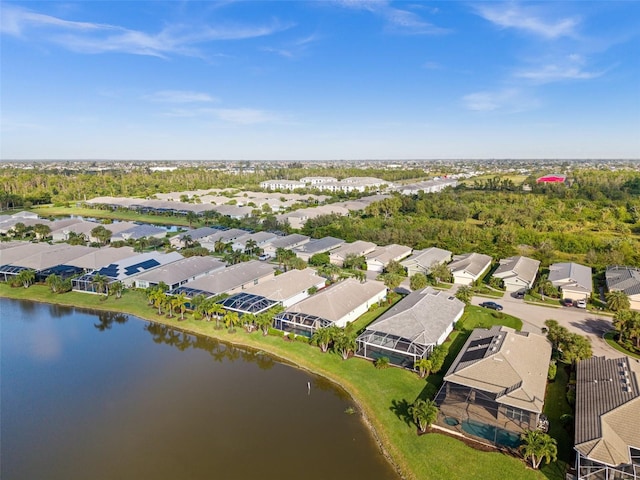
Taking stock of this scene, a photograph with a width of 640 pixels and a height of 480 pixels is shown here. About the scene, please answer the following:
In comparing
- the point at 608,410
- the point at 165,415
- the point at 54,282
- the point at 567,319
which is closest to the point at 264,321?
the point at 165,415

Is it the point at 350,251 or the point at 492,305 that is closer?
the point at 492,305

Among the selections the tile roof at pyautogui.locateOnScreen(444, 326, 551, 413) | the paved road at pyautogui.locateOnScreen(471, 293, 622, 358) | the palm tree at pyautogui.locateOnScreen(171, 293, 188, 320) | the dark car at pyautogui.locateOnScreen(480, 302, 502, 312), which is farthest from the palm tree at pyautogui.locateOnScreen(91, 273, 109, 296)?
the dark car at pyautogui.locateOnScreen(480, 302, 502, 312)

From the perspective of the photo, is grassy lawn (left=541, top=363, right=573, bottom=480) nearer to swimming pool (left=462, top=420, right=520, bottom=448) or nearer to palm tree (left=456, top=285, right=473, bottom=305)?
swimming pool (left=462, top=420, right=520, bottom=448)

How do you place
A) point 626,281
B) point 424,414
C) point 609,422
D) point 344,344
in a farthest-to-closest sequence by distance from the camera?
1. point 626,281
2. point 344,344
3. point 424,414
4. point 609,422

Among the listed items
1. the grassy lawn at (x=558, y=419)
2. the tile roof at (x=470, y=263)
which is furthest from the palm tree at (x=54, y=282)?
the grassy lawn at (x=558, y=419)

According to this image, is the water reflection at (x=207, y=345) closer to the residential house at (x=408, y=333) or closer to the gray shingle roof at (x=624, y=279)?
the residential house at (x=408, y=333)

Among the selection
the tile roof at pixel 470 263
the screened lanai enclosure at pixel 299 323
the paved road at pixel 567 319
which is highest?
the tile roof at pixel 470 263

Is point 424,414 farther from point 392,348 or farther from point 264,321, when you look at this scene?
point 264,321
